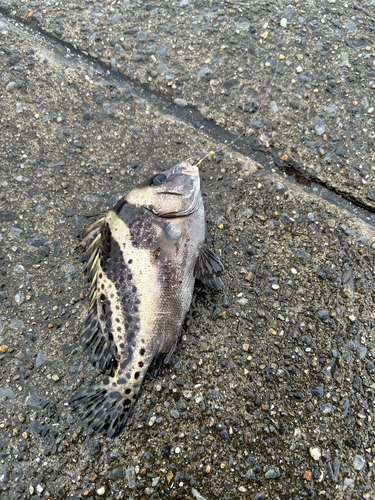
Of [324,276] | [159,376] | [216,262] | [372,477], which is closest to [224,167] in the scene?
[216,262]

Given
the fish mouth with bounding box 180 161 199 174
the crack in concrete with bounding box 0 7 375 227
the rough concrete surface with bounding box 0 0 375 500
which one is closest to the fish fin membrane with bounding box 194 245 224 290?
the rough concrete surface with bounding box 0 0 375 500

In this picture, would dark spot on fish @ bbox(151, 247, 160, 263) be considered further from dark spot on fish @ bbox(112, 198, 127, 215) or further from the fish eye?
the fish eye

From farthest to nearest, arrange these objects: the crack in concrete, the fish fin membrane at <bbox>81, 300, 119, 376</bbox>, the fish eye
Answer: the crack in concrete < the fish eye < the fish fin membrane at <bbox>81, 300, 119, 376</bbox>

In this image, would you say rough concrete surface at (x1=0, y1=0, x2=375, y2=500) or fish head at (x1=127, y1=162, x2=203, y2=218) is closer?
rough concrete surface at (x1=0, y1=0, x2=375, y2=500)

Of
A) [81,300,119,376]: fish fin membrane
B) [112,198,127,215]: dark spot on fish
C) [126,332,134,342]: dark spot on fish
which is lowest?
[81,300,119,376]: fish fin membrane

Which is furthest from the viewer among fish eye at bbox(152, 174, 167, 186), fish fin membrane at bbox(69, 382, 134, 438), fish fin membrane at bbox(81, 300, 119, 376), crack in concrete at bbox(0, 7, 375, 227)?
crack in concrete at bbox(0, 7, 375, 227)

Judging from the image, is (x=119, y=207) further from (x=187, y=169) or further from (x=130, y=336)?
(x=130, y=336)

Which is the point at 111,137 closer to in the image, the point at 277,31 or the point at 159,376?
the point at 277,31
